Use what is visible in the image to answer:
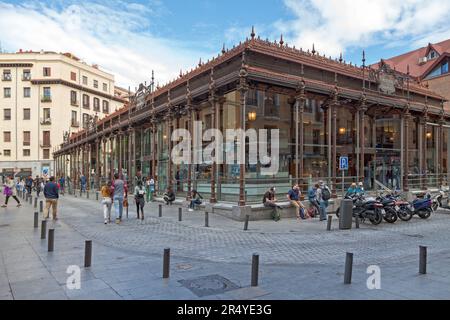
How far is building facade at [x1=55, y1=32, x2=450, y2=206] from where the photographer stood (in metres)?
15.7

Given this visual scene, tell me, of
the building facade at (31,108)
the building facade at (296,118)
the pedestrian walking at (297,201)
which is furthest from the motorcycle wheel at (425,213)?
the building facade at (31,108)

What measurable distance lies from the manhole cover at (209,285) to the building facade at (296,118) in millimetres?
7790

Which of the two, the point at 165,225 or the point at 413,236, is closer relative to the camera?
the point at 413,236

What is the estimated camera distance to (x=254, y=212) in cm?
1423

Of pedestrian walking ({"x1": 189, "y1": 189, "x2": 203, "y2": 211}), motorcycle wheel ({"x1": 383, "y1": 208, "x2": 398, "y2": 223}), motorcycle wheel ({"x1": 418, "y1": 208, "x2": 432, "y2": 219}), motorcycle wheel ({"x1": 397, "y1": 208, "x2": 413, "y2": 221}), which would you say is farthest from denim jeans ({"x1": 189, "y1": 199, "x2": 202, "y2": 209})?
motorcycle wheel ({"x1": 418, "y1": 208, "x2": 432, "y2": 219})

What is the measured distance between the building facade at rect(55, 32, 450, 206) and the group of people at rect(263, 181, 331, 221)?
852 millimetres

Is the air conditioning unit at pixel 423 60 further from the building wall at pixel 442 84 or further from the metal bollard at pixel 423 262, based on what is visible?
the metal bollard at pixel 423 262

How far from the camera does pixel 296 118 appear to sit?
18.2 m

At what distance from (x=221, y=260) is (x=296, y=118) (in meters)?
11.9

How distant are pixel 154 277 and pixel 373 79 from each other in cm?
1781

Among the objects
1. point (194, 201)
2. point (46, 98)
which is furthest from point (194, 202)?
point (46, 98)

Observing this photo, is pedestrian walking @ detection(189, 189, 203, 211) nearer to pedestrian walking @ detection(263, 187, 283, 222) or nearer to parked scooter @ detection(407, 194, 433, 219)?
pedestrian walking @ detection(263, 187, 283, 222)
